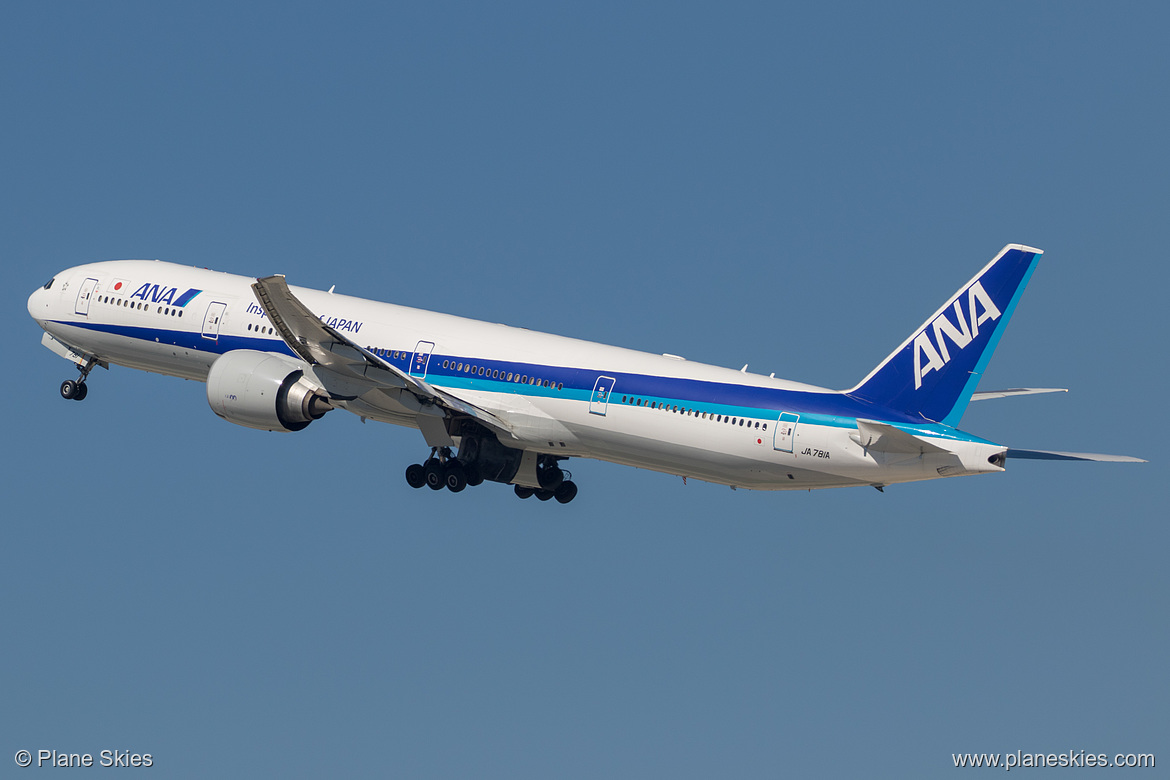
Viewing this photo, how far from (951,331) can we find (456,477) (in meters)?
14.1

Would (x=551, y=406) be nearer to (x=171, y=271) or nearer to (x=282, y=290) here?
(x=282, y=290)

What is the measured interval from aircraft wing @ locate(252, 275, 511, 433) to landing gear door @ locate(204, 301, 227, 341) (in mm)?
5232

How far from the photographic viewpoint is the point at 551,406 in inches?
1690

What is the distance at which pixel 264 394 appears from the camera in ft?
141

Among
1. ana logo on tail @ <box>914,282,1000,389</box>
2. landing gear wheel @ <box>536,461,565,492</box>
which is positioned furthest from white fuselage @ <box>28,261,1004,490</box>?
landing gear wheel @ <box>536,461,565,492</box>

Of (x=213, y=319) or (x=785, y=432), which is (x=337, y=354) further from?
(x=785, y=432)

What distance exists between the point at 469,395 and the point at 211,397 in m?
6.68

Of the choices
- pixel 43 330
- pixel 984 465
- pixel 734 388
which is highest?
pixel 43 330

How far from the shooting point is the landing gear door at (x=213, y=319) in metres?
47.2

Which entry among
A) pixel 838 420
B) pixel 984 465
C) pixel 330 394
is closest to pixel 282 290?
pixel 330 394

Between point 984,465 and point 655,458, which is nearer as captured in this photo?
point 984,465

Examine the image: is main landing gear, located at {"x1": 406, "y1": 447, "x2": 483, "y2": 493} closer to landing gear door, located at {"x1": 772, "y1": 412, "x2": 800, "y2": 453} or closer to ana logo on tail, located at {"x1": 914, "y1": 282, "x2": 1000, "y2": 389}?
landing gear door, located at {"x1": 772, "y1": 412, "x2": 800, "y2": 453}

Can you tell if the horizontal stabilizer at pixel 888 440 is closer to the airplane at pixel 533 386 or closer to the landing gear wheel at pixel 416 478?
the airplane at pixel 533 386

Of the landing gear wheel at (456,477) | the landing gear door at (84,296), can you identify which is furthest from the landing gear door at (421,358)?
the landing gear door at (84,296)
